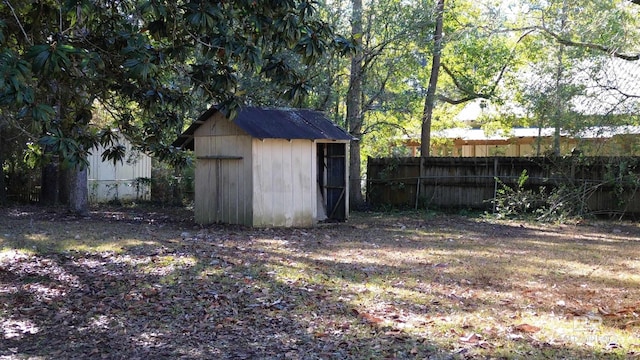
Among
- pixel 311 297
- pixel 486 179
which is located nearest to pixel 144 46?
pixel 311 297

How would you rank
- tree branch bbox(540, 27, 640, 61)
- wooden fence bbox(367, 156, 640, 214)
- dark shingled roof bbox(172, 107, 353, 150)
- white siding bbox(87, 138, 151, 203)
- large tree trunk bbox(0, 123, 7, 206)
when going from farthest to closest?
white siding bbox(87, 138, 151, 203) → large tree trunk bbox(0, 123, 7, 206) → wooden fence bbox(367, 156, 640, 214) → dark shingled roof bbox(172, 107, 353, 150) → tree branch bbox(540, 27, 640, 61)

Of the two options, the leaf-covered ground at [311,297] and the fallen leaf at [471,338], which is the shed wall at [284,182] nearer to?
the leaf-covered ground at [311,297]

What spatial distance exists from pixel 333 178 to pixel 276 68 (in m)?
9.59

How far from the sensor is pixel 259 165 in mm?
13719

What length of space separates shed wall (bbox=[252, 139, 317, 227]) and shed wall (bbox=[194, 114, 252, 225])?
0.22 meters

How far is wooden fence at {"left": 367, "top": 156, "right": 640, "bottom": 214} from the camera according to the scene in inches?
617

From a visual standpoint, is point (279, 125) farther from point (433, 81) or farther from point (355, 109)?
point (433, 81)

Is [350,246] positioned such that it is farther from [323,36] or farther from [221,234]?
[323,36]

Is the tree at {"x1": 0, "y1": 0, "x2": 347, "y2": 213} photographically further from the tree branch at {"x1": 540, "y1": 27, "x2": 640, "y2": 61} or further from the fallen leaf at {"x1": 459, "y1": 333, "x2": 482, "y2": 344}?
the tree branch at {"x1": 540, "y1": 27, "x2": 640, "y2": 61}

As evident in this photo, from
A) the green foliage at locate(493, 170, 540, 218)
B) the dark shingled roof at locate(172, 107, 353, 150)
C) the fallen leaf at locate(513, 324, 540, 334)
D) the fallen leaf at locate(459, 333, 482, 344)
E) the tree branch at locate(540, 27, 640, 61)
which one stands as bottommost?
the fallen leaf at locate(459, 333, 482, 344)

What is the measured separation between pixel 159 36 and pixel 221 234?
21.1ft

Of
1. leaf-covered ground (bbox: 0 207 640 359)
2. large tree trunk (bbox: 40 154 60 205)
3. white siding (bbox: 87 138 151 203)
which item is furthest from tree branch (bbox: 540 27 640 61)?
large tree trunk (bbox: 40 154 60 205)

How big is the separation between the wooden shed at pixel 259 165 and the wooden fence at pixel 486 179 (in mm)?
4574

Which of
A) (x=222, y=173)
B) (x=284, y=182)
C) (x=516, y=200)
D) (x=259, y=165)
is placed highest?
(x=259, y=165)
